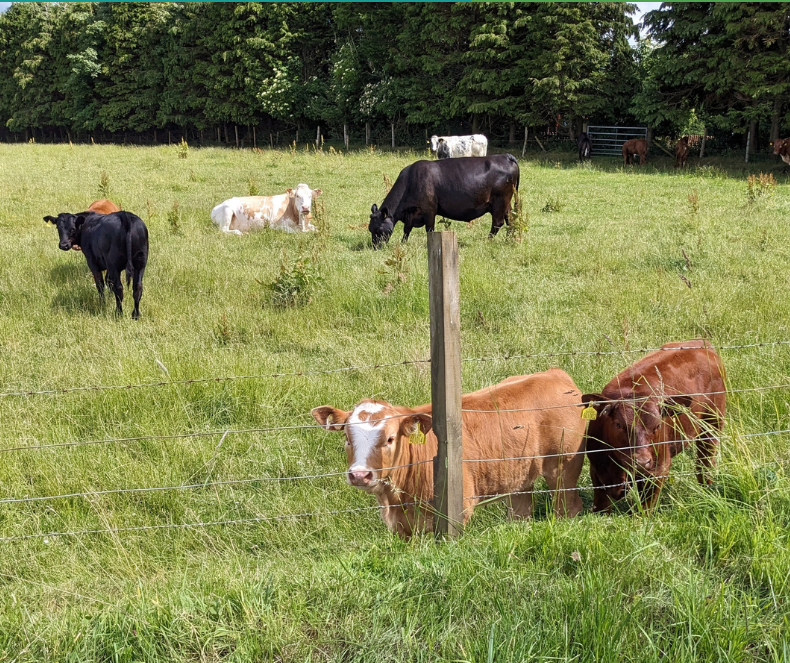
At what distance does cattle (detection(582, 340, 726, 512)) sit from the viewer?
3.59 meters

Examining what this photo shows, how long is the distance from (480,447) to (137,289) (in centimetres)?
575

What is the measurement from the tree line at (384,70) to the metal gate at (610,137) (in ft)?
2.41

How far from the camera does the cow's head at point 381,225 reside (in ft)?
37.0

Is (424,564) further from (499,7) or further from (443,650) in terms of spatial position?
(499,7)

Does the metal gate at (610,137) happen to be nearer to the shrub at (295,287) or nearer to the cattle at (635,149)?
the cattle at (635,149)

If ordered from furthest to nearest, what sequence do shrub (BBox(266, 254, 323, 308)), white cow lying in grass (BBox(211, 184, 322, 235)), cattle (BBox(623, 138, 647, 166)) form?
cattle (BBox(623, 138, 647, 166)) < white cow lying in grass (BBox(211, 184, 322, 235)) < shrub (BBox(266, 254, 323, 308))

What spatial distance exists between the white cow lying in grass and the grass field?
187 centimetres

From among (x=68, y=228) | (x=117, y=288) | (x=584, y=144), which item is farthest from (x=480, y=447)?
(x=584, y=144)

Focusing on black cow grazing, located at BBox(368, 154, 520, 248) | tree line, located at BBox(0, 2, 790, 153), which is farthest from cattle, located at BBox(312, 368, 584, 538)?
tree line, located at BBox(0, 2, 790, 153)

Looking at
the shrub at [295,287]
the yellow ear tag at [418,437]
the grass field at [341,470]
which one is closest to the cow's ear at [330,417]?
the yellow ear tag at [418,437]

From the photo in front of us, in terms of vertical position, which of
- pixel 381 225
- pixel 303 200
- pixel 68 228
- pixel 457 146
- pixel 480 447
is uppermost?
pixel 457 146

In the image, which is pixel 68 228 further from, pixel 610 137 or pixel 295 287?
pixel 610 137

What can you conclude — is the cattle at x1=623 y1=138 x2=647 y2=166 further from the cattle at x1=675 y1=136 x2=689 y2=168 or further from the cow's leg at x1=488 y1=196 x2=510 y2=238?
the cow's leg at x1=488 y1=196 x2=510 y2=238

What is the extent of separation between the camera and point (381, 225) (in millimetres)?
11391
